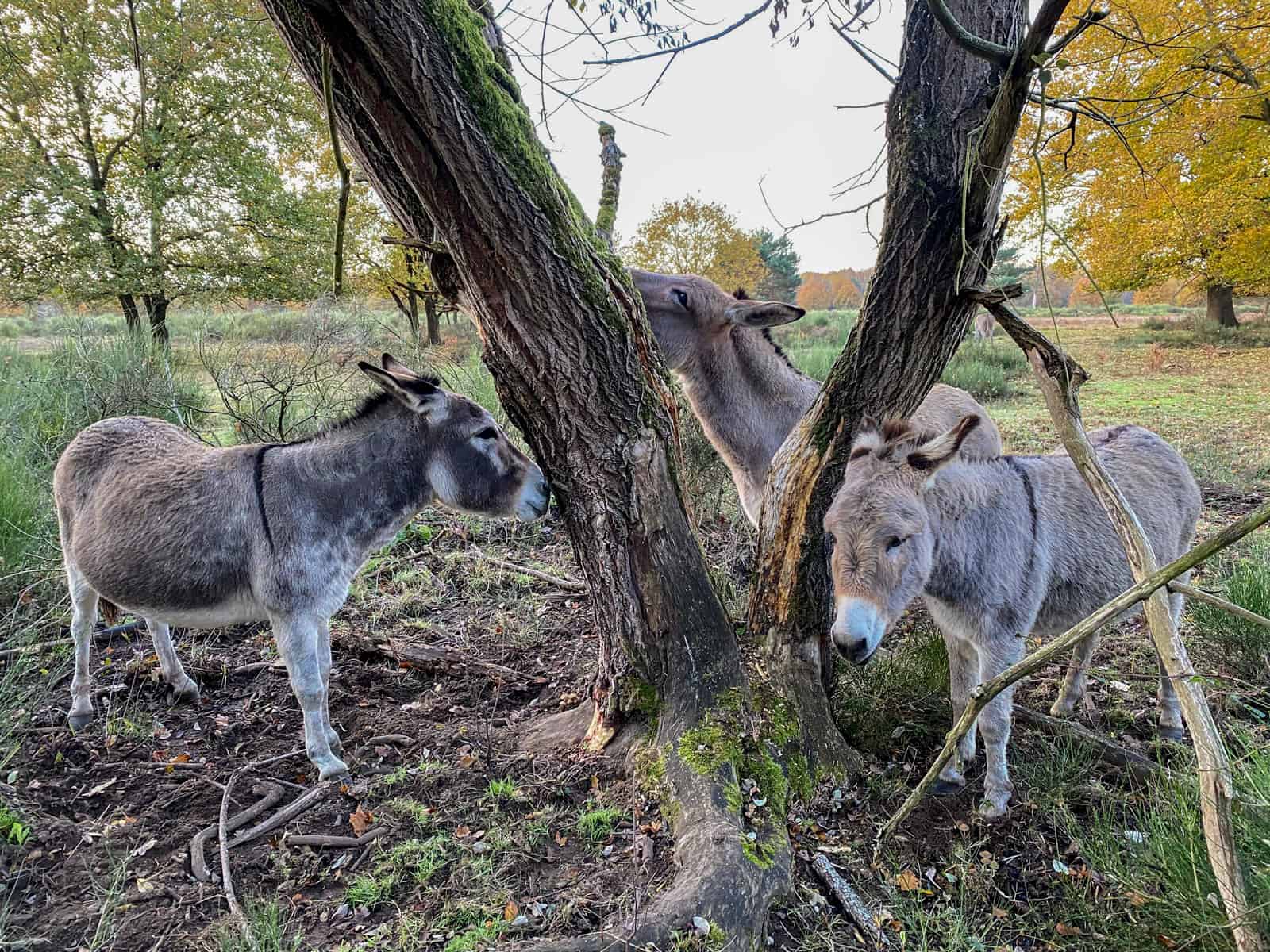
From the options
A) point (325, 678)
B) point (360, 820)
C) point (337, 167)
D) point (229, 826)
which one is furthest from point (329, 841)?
point (337, 167)

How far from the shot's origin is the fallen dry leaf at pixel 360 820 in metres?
2.70

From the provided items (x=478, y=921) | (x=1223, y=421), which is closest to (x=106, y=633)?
(x=478, y=921)

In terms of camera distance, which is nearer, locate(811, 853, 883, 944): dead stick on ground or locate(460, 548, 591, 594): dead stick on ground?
locate(811, 853, 883, 944): dead stick on ground

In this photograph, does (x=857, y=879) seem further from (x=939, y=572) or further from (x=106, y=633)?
(x=106, y=633)

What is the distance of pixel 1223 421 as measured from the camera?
33.2 ft

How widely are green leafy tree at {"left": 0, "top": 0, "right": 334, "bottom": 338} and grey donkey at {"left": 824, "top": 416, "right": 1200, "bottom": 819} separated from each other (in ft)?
48.5

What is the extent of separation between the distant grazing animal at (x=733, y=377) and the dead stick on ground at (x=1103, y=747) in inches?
67.8

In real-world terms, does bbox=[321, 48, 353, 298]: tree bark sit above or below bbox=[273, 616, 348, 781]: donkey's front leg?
above

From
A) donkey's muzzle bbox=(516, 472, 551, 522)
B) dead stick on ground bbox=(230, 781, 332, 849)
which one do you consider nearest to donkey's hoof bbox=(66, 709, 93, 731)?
dead stick on ground bbox=(230, 781, 332, 849)

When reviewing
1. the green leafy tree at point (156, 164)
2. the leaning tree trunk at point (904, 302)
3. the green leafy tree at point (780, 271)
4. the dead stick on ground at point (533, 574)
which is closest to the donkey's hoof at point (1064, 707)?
the leaning tree trunk at point (904, 302)

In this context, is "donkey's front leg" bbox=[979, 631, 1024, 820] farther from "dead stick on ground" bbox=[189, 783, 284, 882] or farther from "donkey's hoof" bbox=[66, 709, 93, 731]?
"donkey's hoof" bbox=[66, 709, 93, 731]

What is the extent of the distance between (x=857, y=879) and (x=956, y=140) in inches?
116

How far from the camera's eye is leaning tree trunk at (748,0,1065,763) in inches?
103

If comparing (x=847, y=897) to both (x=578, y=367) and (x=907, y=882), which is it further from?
(x=578, y=367)
